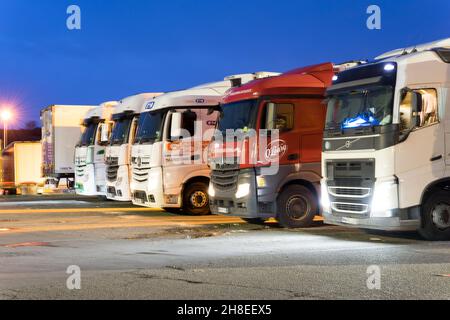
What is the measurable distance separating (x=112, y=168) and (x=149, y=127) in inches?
111

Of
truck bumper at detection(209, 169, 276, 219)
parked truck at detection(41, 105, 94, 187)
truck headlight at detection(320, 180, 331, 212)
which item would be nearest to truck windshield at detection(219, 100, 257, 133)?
truck bumper at detection(209, 169, 276, 219)

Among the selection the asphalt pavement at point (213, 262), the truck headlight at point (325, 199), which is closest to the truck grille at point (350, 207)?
the truck headlight at point (325, 199)

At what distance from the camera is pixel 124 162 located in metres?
18.3

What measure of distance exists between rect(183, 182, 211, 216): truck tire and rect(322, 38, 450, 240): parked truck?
5.69 meters

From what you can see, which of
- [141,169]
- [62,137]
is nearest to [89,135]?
[62,137]

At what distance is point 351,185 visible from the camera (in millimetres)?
11375

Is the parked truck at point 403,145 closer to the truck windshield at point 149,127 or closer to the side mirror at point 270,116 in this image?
the side mirror at point 270,116

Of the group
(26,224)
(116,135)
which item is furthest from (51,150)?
(26,224)

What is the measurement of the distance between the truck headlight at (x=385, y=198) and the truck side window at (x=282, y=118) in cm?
297

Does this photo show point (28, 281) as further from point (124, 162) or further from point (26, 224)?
point (124, 162)

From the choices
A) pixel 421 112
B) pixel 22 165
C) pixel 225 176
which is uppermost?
pixel 421 112

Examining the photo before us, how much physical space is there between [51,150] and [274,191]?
16236mm

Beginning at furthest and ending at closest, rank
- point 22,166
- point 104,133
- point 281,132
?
point 22,166, point 104,133, point 281,132

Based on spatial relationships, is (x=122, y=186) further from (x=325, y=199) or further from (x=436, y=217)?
(x=436, y=217)
